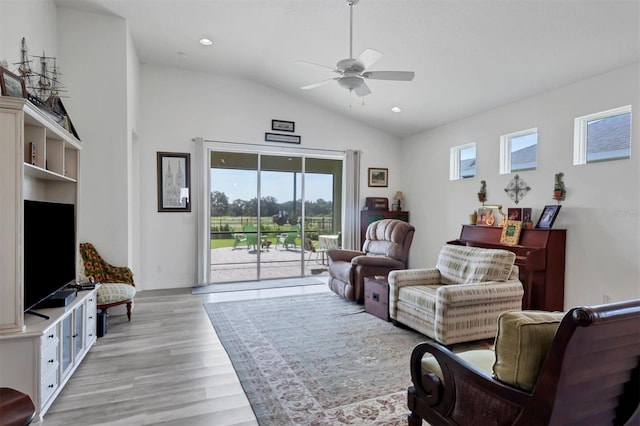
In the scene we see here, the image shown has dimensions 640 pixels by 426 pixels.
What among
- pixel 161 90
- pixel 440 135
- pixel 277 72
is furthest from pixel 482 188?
pixel 161 90

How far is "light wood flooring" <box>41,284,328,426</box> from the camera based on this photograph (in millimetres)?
2086

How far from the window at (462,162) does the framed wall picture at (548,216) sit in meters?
1.43

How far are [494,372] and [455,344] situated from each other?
2056 mm

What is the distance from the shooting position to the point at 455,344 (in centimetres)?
321

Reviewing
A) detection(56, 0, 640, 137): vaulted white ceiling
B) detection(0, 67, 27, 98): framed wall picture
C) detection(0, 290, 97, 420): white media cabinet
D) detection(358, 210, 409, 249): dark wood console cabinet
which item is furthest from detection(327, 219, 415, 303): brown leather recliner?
detection(0, 67, 27, 98): framed wall picture

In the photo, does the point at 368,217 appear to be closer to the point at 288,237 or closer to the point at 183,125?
the point at 288,237

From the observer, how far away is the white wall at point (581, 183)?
141 inches

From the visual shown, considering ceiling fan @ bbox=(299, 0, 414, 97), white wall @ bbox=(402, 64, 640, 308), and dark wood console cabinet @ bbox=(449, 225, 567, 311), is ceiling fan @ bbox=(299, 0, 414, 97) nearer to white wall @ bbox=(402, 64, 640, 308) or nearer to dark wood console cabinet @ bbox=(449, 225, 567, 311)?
white wall @ bbox=(402, 64, 640, 308)

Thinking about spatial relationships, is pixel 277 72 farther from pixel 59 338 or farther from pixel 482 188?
pixel 59 338

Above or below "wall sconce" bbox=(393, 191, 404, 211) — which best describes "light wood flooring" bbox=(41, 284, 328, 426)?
below

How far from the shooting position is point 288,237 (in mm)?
6520

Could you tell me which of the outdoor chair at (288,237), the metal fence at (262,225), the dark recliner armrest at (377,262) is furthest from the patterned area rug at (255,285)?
the dark recliner armrest at (377,262)

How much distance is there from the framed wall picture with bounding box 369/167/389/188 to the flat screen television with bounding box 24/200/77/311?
17.0ft

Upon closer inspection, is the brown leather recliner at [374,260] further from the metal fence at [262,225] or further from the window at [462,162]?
the window at [462,162]
